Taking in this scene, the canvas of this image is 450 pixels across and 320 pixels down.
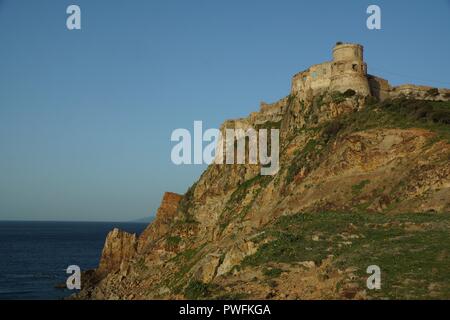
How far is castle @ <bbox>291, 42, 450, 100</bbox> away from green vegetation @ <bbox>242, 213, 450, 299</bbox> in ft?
74.7

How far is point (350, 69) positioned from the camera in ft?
168

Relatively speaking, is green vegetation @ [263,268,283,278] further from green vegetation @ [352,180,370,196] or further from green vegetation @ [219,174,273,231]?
green vegetation @ [219,174,273,231]

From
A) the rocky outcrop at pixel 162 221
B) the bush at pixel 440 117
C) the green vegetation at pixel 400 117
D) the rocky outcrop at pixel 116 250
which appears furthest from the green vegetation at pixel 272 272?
the rocky outcrop at pixel 116 250

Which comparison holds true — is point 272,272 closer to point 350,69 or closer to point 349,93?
point 349,93

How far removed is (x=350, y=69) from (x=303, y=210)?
20221mm

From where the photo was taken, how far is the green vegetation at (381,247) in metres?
18.6

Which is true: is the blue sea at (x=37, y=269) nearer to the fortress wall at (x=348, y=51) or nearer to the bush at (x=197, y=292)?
the bush at (x=197, y=292)

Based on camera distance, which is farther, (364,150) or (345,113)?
(345,113)

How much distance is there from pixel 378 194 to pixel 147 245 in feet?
126

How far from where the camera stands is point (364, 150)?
4038cm

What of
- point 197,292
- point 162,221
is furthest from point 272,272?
point 162,221
